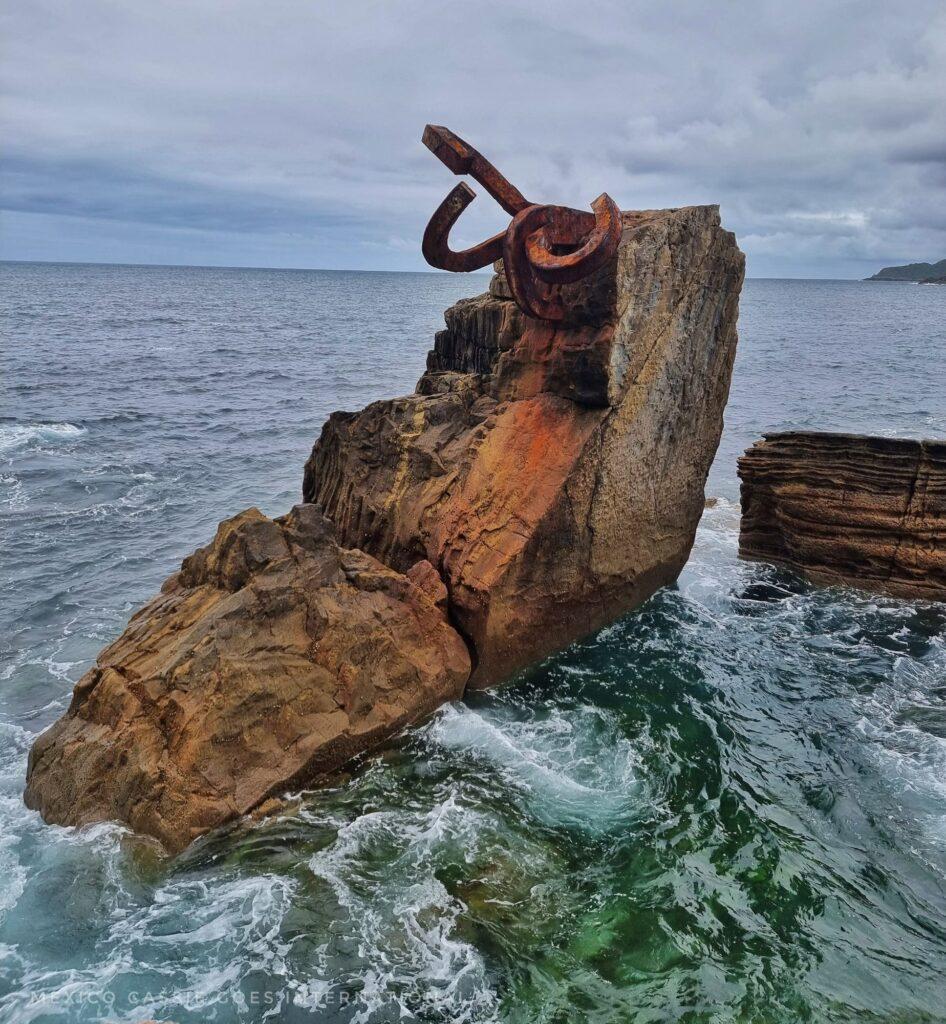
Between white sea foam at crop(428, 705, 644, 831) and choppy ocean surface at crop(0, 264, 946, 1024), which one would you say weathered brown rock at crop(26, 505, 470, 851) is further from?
white sea foam at crop(428, 705, 644, 831)

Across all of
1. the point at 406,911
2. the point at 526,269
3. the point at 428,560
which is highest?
the point at 526,269

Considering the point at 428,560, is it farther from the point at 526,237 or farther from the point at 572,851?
the point at 572,851

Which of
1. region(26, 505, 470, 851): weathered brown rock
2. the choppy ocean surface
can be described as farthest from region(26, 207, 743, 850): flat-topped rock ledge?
the choppy ocean surface

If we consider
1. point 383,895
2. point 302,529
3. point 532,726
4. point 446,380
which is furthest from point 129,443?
point 383,895

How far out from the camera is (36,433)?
21750mm

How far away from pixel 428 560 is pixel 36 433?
651 inches

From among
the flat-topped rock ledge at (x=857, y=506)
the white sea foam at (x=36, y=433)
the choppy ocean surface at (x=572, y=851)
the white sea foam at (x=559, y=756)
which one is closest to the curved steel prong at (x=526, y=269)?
the choppy ocean surface at (x=572, y=851)

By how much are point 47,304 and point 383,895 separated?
81967 millimetres

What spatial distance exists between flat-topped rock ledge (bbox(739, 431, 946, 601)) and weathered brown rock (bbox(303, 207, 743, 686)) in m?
1.76

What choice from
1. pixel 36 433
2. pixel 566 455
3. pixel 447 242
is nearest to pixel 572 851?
pixel 566 455

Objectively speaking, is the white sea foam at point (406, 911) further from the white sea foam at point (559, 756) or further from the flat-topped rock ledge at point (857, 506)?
the flat-topped rock ledge at point (857, 506)

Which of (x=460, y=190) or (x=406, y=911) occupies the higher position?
(x=460, y=190)

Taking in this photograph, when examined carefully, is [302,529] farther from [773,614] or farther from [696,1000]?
[773,614]

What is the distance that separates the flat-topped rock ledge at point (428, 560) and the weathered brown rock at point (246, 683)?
0.02 meters
